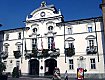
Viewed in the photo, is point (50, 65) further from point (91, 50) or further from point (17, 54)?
point (91, 50)

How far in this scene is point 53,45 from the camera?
4116cm

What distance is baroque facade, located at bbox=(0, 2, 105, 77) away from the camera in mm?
38844

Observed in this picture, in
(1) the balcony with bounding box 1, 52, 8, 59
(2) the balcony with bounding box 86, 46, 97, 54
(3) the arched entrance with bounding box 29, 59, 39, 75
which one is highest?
(2) the balcony with bounding box 86, 46, 97, 54

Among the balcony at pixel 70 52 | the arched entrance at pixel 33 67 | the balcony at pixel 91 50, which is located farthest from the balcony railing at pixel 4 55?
the balcony at pixel 91 50

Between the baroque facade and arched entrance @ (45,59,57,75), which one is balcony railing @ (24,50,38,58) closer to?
the baroque facade

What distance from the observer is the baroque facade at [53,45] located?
127 feet

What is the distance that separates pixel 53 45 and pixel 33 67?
23.1ft

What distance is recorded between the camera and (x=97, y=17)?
39.2 m

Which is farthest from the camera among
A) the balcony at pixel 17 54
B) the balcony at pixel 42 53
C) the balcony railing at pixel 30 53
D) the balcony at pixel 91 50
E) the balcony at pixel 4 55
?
the balcony at pixel 4 55

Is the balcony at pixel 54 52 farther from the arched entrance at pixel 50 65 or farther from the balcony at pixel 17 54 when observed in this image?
the balcony at pixel 17 54

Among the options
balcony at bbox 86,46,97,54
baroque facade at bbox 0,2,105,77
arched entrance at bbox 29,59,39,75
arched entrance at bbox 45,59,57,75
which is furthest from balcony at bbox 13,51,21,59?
balcony at bbox 86,46,97,54

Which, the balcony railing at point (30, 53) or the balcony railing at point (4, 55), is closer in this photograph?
the balcony railing at point (30, 53)

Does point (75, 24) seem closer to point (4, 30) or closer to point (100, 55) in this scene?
point (100, 55)

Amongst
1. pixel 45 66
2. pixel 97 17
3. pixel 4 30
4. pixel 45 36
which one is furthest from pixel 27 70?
pixel 97 17
